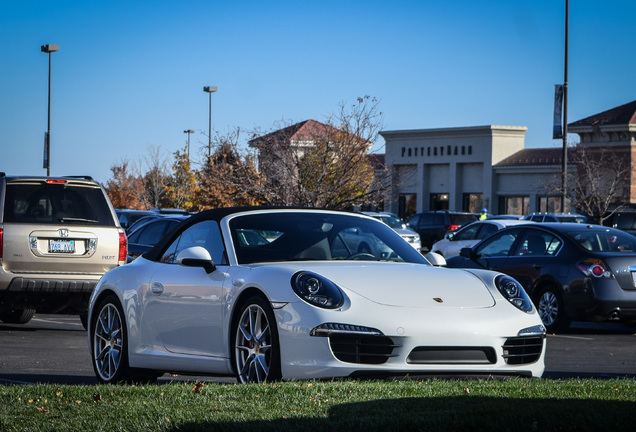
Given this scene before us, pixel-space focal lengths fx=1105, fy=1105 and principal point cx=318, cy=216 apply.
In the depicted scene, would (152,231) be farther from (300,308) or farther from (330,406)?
(330,406)

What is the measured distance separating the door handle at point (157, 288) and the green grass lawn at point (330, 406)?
46.3 inches

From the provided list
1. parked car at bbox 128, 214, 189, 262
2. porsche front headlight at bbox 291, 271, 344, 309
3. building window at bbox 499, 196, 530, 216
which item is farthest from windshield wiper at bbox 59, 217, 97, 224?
building window at bbox 499, 196, 530, 216

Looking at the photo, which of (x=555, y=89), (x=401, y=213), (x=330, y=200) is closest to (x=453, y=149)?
(x=401, y=213)

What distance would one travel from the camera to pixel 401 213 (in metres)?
82.8

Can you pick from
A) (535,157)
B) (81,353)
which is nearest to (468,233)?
(81,353)

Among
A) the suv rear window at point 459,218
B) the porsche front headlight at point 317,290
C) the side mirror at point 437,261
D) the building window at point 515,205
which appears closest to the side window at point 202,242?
the porsche front headlight at point 317,290

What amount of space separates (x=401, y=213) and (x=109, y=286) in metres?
74.0

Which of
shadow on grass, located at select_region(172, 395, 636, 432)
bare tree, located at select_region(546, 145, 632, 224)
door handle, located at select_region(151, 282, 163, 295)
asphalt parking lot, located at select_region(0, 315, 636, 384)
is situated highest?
bare tree, located at select_region(546, 145, 632, 224)

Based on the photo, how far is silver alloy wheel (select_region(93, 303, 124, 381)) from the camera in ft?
29.3

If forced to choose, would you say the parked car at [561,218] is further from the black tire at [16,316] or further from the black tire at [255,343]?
the black tire at [255,343]

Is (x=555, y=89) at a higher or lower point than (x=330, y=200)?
higher

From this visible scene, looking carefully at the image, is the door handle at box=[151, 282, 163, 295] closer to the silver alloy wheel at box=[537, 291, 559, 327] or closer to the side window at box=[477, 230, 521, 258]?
the silver alloy wheel at box=[537, 291, 559, 327]

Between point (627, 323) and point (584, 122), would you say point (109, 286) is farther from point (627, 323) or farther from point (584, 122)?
point (584, 122)

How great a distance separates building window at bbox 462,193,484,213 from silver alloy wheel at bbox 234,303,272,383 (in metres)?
70.7
